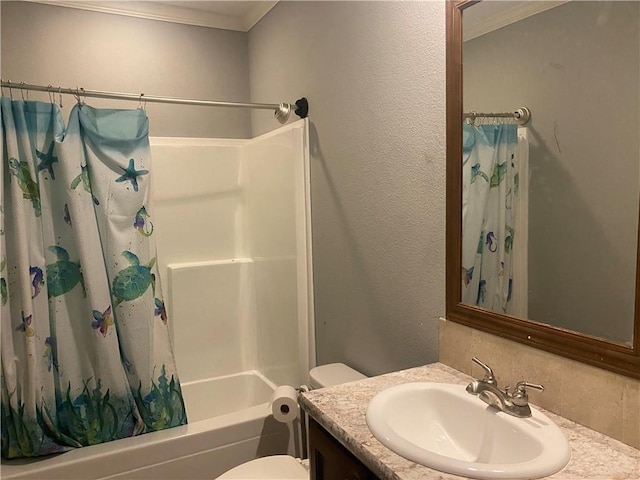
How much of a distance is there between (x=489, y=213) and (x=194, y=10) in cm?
221

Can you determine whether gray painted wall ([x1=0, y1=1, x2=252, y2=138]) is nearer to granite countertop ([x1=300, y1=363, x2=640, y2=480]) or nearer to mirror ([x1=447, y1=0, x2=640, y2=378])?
mirror ([x1=447, y1=0, x2=640, y2=378])

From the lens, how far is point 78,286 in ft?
6.40

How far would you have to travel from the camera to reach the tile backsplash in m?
0.97

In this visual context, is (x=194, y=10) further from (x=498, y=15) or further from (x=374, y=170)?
(x=498, y=15)

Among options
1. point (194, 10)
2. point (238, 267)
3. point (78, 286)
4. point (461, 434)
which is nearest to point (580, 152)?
point (461, 434)

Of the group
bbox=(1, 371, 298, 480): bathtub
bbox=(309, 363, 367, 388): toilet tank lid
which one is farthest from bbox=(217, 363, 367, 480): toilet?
bbox=(1, 371, 298, 480): bathtub

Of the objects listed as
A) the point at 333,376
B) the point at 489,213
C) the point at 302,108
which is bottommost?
the point at 333,376

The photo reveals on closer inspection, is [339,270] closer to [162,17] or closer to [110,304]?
[110,304]

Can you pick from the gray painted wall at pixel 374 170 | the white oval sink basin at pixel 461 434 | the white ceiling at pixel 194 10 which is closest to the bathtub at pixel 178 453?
the gray painted wall at pixel 374 170

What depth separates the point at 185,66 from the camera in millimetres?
2797

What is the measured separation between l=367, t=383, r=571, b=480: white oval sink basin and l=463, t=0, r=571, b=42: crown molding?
0.94 meters

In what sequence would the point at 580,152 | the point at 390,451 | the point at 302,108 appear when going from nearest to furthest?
the point at 390,451 → the point at 580,152 → the point at 302,108

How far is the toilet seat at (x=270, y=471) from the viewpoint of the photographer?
1662 millimetres

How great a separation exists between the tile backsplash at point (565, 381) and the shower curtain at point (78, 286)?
1.34 metres
